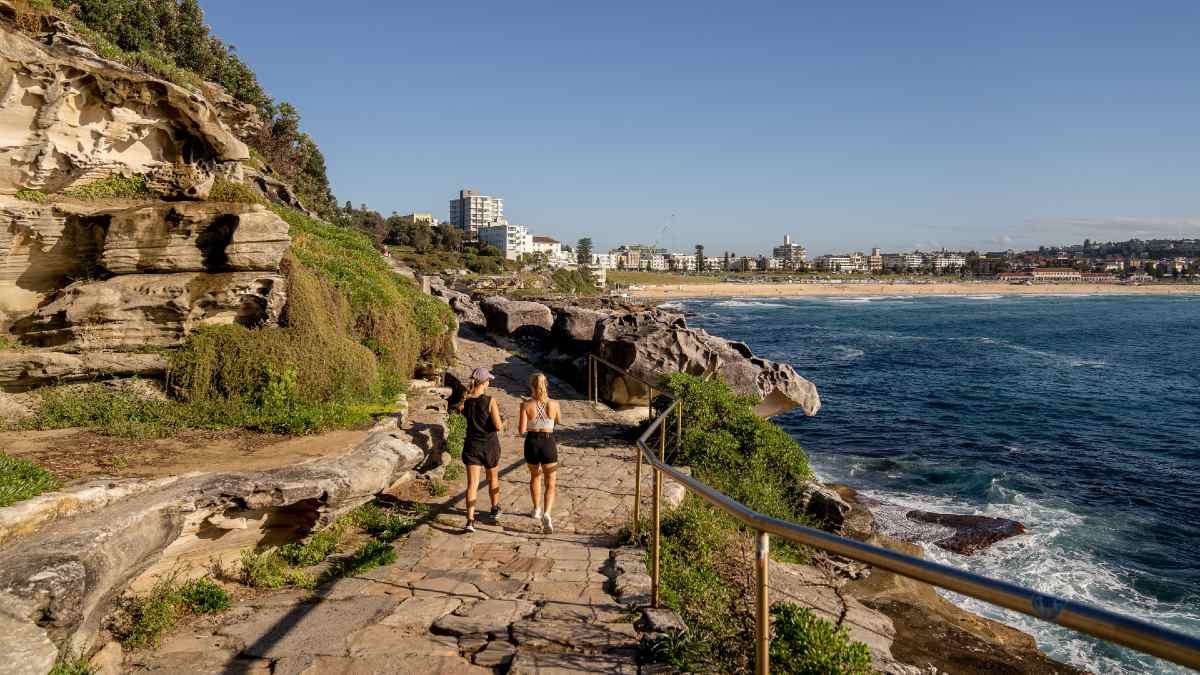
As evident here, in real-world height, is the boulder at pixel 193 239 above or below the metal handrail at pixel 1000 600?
above

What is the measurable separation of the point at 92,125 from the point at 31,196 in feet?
4.35

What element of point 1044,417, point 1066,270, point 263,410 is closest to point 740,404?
point 263,410

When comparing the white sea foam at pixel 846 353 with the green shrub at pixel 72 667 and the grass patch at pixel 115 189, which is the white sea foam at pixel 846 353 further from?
the green shrub at pixel 72 667

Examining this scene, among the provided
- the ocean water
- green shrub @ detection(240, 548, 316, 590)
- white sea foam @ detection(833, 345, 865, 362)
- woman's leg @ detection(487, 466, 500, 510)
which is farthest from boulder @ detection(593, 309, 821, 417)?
white sea foam @ detection(833, 345, 865, 362)

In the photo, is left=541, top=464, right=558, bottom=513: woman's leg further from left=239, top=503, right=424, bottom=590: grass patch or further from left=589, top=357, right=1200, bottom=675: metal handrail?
left=589, top=357, right=1200, bottom=675: metal handrail

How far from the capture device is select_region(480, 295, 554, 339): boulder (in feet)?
79.6

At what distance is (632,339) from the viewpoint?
1573cm

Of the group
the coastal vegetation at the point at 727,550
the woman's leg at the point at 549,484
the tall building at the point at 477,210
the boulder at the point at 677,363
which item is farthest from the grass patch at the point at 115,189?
the tall building at the point at 477,210

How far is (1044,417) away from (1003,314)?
6640 centimetres

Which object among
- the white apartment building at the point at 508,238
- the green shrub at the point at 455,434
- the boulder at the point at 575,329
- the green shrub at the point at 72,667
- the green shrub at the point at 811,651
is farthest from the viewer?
the white apartment building at the point at 508,238

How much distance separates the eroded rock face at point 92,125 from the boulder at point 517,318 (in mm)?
13500

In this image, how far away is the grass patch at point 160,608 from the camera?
4910mm

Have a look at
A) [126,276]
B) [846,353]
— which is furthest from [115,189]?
[846,353]

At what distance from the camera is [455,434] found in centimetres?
1119
